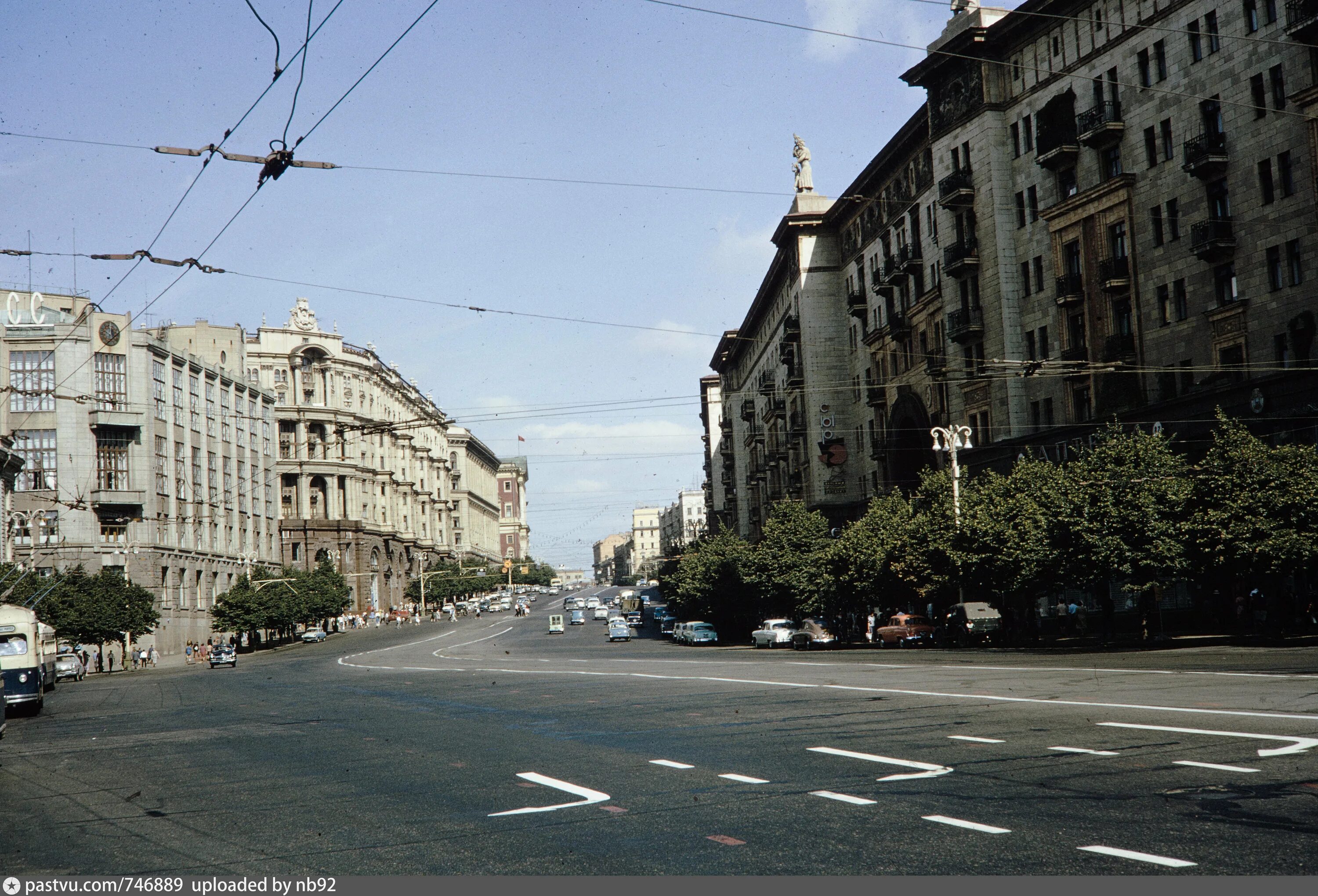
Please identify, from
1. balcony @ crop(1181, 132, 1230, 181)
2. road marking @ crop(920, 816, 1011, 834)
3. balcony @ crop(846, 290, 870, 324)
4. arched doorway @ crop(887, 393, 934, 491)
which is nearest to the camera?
road marking @ crop(920, 816, 1011, 834)

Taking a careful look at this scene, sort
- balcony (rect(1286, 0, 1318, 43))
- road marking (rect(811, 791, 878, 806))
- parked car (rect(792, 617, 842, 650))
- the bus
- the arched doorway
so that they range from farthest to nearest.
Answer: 1. the arched doorway
2. parked car (rect(792, 617, 842, 650))
3. balcony (rect(1286, 0, 1318, 43))
4. the bus
5. road marking (rect(811, 791, 878, 806))

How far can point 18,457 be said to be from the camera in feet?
223

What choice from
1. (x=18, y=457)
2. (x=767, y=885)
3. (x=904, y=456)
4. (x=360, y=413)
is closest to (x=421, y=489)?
(x=360, y=413)

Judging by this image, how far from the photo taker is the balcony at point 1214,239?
130 feet

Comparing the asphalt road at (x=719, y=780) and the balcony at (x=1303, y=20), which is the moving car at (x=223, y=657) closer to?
the asphalt road at (x=719, y=780)

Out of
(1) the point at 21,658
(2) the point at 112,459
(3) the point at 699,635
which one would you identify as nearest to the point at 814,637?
(3) the point at 699,635

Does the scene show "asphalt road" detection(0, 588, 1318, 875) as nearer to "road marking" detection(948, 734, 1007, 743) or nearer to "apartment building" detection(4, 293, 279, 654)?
"road marking" detection(948, 734, 1007, 743)

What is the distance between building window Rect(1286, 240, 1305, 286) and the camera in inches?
1463

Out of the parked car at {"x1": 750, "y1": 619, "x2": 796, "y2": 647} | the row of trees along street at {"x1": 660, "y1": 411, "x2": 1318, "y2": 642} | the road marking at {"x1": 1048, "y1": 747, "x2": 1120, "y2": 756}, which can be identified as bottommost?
the parked car at {"x1": 750, "y1": 619, "x2": 796, "y2": 647}

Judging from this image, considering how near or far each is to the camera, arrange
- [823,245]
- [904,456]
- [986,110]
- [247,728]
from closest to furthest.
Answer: [247,728], [986,110], [904,456], [823,245]

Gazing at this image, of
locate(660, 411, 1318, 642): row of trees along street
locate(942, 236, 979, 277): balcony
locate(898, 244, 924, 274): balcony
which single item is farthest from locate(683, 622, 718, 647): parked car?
locate(942, 236, 979, 277): balcony

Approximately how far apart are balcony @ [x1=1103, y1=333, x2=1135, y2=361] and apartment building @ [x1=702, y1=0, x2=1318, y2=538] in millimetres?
132

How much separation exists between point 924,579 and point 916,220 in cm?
2162

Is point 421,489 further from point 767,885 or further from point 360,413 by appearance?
point 767,885
